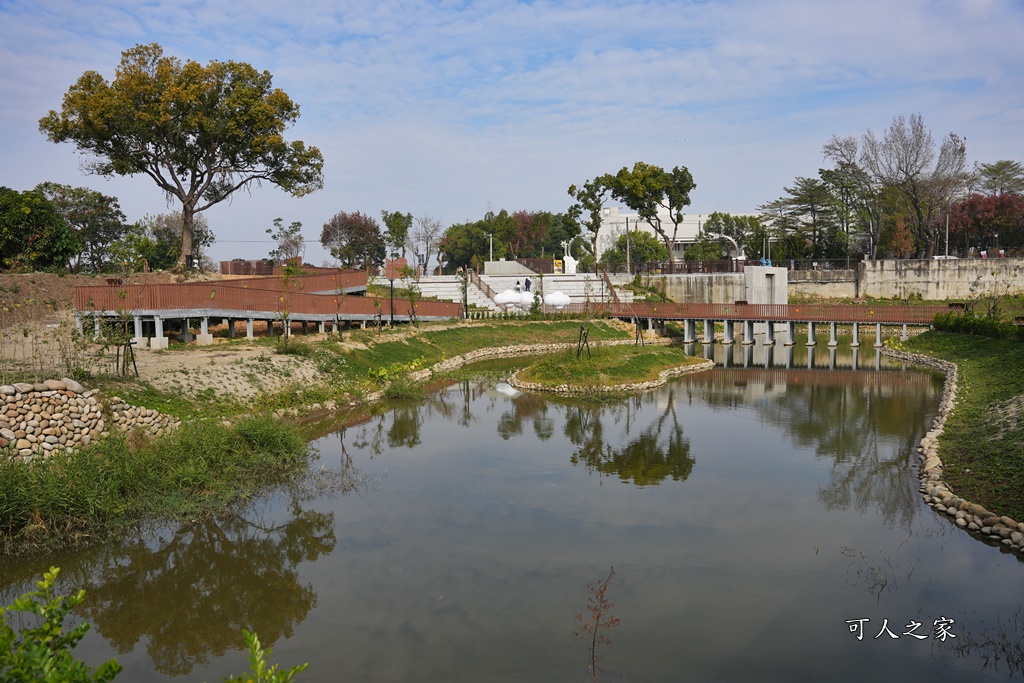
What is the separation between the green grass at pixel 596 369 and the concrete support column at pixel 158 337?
14.1 m

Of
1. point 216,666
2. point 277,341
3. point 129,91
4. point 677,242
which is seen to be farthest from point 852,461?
point 677,242

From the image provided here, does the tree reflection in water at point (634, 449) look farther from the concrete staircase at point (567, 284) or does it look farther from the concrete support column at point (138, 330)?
the concrete staircase at point (567, 284)

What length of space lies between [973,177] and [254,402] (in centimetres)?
7368

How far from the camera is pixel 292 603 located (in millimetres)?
11805

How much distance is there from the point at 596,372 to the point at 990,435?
16706 mm

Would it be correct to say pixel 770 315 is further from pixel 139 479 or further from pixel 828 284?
pixel 139 479

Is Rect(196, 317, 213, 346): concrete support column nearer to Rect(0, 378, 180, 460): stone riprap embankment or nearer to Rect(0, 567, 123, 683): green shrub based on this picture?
Rect(0, 378, 180, 460): stone riprap embankment

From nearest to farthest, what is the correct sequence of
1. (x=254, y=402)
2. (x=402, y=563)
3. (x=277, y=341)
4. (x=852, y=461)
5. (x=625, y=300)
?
(x=402, y=563) < (x=852, y=461) < (x=254, y=402) < (x=277, y=341) < (x=625, y=300)

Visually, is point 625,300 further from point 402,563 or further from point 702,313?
point 402,563

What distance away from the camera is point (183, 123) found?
41469 millimetres

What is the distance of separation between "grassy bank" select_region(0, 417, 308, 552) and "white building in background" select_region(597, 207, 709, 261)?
307 ft

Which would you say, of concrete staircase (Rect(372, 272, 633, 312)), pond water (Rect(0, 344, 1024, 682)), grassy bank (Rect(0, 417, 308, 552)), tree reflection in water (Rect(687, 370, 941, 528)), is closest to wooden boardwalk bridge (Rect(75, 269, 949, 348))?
→ concrete staircase (Rect(372, 272, 633, 312))

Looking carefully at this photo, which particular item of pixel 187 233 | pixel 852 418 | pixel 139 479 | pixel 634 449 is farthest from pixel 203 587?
pixel 187 233

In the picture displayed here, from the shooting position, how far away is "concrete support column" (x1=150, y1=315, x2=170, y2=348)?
28.1 m
